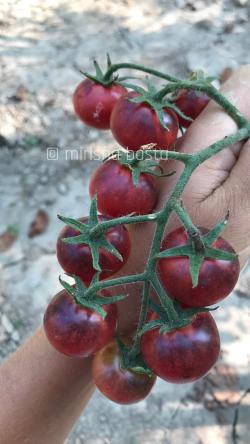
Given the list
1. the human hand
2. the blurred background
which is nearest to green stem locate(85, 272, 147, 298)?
the human hand

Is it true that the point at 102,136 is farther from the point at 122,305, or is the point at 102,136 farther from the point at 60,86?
the point at 122,305

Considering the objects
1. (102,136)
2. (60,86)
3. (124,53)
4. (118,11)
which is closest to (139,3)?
(118,11)

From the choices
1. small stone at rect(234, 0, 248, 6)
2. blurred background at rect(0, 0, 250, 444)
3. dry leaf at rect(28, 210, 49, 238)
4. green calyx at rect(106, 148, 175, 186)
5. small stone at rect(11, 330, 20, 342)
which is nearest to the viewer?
green calyx at rect(106, 148, 175, 186)

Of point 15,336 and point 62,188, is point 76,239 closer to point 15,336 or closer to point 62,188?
point 15,336

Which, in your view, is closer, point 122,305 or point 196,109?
point 122,305

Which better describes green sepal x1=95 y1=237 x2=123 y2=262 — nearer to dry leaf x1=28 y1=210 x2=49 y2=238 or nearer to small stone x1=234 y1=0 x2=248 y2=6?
dry leaf x1=28 y1=210 x2=49 y2=238
